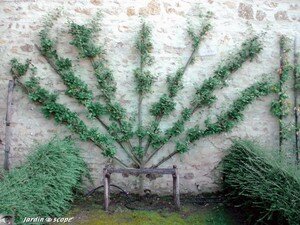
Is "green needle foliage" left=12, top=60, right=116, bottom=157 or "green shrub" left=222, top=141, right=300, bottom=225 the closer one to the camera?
"green shrub" left=222, top=141, right=300, bottom=225

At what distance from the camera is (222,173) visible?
525 cm

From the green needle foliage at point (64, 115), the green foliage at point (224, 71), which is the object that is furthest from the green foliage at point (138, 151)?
the green foliage at point (224, 71)

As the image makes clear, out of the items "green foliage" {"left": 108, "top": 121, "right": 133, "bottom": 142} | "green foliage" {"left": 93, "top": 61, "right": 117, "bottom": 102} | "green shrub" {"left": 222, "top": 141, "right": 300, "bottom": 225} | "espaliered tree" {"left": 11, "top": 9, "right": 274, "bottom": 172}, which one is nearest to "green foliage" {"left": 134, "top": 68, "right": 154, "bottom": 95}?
"espaliered tree" {"left": 11, "top": 9, "right": 274, "bottom": 172}

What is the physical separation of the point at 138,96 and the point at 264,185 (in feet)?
7.27

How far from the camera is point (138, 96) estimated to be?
5277 mm

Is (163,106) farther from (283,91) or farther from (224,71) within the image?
(283,91)

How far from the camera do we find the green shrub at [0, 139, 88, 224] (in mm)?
3525

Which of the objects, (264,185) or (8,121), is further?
(8,121)

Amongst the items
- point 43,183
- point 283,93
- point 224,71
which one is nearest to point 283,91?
point 283,93

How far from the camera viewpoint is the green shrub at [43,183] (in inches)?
139

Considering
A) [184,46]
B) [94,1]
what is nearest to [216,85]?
[184,46]

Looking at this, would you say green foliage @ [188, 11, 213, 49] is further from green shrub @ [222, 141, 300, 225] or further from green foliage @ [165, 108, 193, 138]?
green shrub @ [222, 141, 300, 225]

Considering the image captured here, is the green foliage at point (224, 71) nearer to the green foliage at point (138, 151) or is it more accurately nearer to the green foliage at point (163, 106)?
the green foliage at point (163, 106)

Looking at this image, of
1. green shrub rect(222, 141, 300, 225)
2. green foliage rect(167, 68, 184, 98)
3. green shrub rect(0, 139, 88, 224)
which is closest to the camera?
green shrub rect(222, 141, 300, 225)
